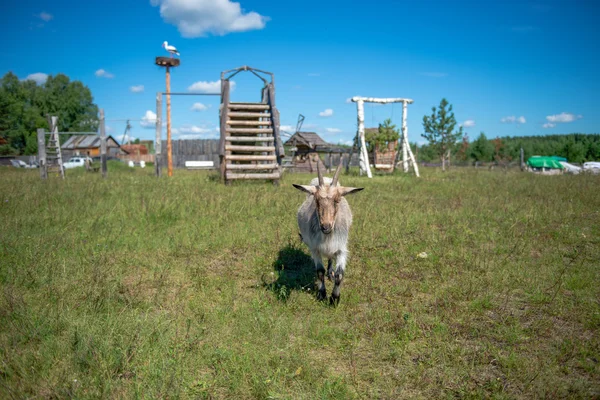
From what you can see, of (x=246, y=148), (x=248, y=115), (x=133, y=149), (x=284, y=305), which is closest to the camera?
(x=284, y=305)

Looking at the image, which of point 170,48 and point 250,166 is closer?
point 250,166

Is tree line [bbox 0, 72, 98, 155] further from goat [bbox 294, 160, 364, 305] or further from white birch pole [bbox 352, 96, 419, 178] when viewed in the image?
goat [bbox 294, 160, 364, 305]

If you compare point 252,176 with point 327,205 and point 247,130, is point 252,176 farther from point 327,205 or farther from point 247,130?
point 327,205

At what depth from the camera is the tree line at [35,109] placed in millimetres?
67688

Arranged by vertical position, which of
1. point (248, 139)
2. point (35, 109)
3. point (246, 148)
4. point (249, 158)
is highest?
point (35, 109)

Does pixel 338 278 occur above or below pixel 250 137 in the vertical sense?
below

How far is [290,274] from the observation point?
714 cm

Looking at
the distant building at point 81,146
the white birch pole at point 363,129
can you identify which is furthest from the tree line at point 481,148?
the distant building at point 81,146

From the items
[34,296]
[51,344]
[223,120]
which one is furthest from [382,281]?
[223,120]

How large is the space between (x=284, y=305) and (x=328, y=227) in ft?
4.60

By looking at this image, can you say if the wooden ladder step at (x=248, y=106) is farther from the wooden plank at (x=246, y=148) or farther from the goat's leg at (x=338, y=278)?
the goat's leg at (x=338, y=278)

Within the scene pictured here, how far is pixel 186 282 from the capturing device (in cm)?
655

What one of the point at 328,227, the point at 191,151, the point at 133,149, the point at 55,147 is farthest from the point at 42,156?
the point at 133,149

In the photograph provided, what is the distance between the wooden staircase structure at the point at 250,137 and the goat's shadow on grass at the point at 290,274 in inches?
286
